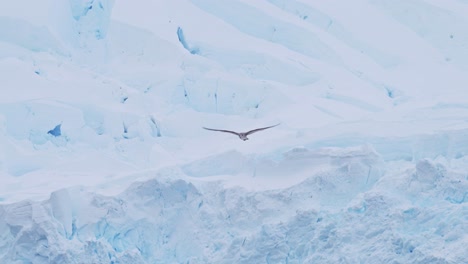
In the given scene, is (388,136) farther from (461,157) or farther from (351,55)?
(351,55)

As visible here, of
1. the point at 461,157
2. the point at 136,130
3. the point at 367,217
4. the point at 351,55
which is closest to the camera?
the point at 367,217

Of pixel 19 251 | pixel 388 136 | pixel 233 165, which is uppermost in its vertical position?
pixel 388 136

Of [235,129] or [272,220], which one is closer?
[272,220]

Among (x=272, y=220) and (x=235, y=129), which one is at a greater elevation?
(x=272, y=220)

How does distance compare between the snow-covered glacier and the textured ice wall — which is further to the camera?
the snow-covered glacier

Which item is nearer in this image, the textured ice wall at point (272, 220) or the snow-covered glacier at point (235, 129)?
the textured ice wall at point (272, 220)

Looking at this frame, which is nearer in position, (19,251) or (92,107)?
(19,251)

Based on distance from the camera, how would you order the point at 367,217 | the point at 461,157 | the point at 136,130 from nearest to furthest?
1. the point at 367,217
2. the point at 461,157
3. the point at 136,130

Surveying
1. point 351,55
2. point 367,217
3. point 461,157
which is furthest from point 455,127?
point 351,55
